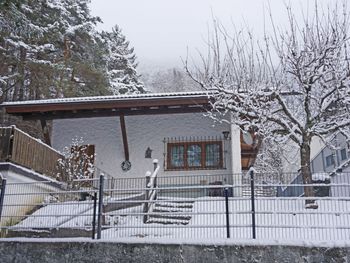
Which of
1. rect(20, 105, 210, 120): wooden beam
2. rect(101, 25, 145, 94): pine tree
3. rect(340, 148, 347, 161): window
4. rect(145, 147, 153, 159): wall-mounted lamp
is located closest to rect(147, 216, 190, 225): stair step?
rect(145, 147, 153, 159): wall-mounted lamp

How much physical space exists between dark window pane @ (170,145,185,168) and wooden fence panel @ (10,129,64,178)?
4.32 m

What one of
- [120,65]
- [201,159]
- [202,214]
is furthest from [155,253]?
[120,65]

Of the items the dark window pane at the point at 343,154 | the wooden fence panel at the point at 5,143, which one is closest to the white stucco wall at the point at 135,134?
the wooden fence panel at the point at 5,143

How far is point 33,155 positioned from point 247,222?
760 centimetres

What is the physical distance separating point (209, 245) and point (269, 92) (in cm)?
601

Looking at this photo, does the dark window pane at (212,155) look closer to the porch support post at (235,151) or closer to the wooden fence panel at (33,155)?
the porch support post at (235,151)

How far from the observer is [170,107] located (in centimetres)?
1538

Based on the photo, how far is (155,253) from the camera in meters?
7.51

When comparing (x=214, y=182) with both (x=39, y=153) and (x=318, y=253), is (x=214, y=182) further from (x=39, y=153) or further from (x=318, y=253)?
(x=318, y=253)

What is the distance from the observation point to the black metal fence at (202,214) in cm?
775

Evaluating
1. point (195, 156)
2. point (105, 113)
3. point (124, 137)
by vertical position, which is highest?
point (105, 113)

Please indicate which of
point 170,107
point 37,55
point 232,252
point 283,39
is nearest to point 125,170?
point 170,107

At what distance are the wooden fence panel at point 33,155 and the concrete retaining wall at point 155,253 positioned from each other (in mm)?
3881

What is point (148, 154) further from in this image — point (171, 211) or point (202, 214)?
point (202, 214)
